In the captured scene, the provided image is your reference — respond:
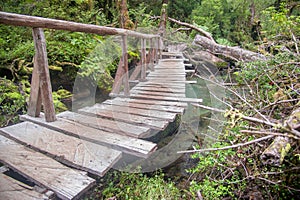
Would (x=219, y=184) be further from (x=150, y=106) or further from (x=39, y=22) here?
(x=39, y=22)

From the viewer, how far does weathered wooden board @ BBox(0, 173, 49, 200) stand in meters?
1.29

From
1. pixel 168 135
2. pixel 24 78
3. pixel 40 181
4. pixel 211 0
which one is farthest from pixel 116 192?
pixel 211 0

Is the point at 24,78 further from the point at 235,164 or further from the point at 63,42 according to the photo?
the point at 235,164

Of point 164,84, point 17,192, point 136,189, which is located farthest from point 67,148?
point 164,84

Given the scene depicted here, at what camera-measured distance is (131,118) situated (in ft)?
8.96

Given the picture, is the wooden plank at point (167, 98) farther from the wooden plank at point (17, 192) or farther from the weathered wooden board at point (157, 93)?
the wooden plank at point (17, 192)

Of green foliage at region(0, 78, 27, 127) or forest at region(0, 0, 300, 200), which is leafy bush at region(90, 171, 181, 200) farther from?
green foliage at region(0, 78, 27, 127)

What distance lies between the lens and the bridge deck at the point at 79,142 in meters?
1.50

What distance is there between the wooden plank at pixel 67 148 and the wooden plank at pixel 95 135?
8cm

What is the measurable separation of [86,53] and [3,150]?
298 cm

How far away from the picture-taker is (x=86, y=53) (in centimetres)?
436

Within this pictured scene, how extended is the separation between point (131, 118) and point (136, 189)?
2.92ft

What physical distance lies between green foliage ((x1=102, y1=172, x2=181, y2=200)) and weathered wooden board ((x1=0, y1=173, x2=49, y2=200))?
91 centimetres

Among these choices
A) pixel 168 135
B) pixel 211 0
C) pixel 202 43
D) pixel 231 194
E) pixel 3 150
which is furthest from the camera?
pixel 211 0
